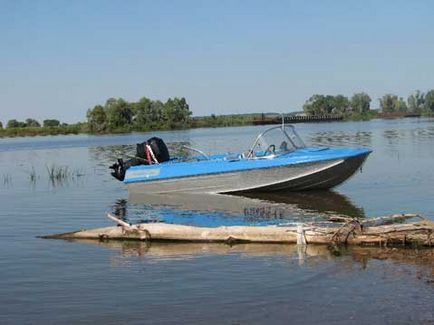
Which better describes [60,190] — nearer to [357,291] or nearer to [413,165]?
[413,165]

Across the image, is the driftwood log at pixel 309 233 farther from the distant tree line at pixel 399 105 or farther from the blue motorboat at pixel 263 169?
the distant tree line at pixel 399 105

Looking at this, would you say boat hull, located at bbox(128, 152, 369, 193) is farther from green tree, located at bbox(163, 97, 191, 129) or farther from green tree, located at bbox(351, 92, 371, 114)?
green tree, located at bbox(351, 92, 371, 114)

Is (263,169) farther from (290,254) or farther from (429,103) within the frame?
(429,103)

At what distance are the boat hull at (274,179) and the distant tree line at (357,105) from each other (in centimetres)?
14407

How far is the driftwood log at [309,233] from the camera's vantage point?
9938 millimetres

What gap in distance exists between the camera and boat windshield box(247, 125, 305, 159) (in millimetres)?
19047

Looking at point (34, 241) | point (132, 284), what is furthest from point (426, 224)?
point (34, 241)

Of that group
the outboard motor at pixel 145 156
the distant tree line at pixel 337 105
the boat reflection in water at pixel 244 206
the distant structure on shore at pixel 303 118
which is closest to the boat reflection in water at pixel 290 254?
the boat reflection in water at pixel 244 206

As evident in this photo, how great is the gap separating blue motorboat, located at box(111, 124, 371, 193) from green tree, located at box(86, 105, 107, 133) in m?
110

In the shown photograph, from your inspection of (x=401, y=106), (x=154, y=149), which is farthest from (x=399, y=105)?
(x=154, y=149)

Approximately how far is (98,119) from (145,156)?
4382 inches

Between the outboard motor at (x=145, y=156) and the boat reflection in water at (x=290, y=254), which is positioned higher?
the outboard motor at (x=145, y=156)

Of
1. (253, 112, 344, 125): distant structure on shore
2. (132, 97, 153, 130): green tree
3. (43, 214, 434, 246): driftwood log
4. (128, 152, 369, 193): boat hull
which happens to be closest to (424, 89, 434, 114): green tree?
(253, 112, 344, 125): distant structure on shore

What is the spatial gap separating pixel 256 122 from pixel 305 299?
138 meters
